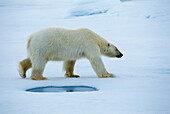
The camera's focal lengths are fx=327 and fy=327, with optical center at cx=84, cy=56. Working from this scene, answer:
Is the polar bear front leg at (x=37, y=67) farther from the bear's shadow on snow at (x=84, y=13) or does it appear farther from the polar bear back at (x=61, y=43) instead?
the bear's shadow on snow at (x=84, y=13)

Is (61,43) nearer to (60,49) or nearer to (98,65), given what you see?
(60,49)

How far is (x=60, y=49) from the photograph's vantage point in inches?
239

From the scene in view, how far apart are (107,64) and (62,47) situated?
2.96 m

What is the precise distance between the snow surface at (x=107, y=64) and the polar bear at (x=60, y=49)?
0.91ft

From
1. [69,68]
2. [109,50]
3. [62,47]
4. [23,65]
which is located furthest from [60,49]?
[109,50]

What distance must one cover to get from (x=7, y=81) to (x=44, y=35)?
1.08 metres

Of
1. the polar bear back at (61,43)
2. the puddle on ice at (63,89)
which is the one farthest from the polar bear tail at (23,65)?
the puddle on ice at (63,89)

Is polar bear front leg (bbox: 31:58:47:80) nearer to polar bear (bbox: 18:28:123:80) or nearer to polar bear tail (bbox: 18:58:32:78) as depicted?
polar bear (bbox: 18:28:123:80)

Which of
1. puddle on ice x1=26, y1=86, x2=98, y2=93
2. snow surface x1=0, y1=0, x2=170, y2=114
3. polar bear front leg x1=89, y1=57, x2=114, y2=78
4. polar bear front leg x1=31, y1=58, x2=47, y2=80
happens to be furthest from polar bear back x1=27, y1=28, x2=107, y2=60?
puddle on ice x1=26, y1=86, x2=98, y2=93

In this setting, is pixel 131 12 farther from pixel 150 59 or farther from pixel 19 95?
pixel 19 95

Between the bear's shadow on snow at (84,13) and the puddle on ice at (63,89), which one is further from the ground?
the bear's shadow on snow at (84,13)

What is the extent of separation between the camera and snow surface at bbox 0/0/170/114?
4277 millimetres

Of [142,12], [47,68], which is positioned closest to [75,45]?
[47,68]

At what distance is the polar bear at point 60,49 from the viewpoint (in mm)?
5945
